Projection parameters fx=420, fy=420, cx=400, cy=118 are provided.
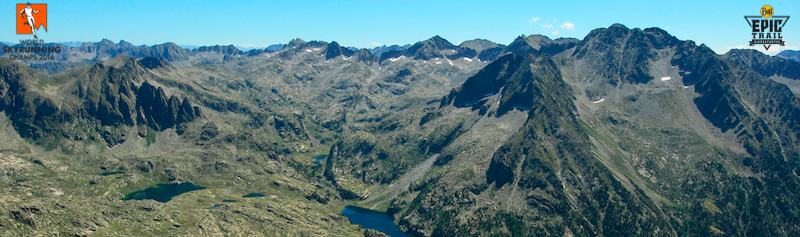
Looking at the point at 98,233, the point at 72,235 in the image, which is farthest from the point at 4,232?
the point at 98,233

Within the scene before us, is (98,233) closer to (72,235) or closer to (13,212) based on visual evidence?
(72,235)

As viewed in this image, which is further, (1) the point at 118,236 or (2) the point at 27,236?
(1) the point at 118,236

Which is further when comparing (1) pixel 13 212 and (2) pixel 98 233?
(2) pixel 98 233

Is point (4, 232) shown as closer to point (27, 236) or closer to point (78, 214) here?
point (27, 236)

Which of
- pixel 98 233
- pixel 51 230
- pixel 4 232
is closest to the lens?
pixel 4 232

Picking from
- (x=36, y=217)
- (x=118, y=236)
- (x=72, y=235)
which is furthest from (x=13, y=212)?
(x=118, y=236)

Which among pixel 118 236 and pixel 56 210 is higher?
pixel 56 210

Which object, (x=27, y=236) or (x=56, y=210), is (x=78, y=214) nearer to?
(x=56, y=210)

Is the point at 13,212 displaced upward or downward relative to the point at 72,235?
upward

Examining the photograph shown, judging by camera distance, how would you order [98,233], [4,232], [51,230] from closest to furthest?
[4,232] → [51,230] → [98,233]
